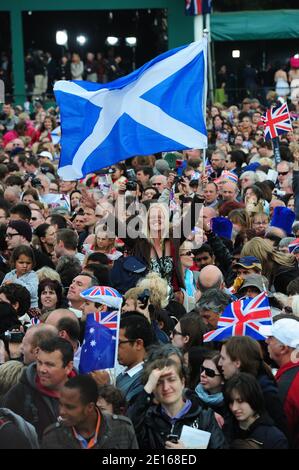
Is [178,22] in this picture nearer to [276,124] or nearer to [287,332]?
[276,124]

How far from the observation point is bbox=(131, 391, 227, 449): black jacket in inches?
234

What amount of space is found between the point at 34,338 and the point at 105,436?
→ 1318 millimetres

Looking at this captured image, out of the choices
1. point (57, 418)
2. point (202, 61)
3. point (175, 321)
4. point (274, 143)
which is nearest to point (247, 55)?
point (274, 143)

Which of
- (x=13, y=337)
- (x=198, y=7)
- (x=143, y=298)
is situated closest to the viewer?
(x=13, y=337)

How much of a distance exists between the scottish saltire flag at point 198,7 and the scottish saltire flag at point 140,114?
17.6m

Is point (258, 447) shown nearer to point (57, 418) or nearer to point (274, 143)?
point (57, 418)

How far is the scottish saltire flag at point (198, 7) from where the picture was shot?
2836 centimetres

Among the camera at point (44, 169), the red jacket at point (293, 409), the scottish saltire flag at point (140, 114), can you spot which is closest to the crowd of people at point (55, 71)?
the camera at point (44, 169)

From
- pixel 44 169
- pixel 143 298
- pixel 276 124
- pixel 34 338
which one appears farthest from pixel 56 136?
pixel 34 338

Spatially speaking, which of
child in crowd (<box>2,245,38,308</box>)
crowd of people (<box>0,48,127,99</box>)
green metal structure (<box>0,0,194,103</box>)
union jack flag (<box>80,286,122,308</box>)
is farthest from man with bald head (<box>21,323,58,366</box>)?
green metal structure (<box>0,0,194,103</box>)

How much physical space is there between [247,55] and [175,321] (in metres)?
28.5

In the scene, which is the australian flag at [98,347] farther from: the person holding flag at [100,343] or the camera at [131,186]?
the camera at [131,186]

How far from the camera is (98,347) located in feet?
22.0

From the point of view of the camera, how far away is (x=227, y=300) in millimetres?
8078
